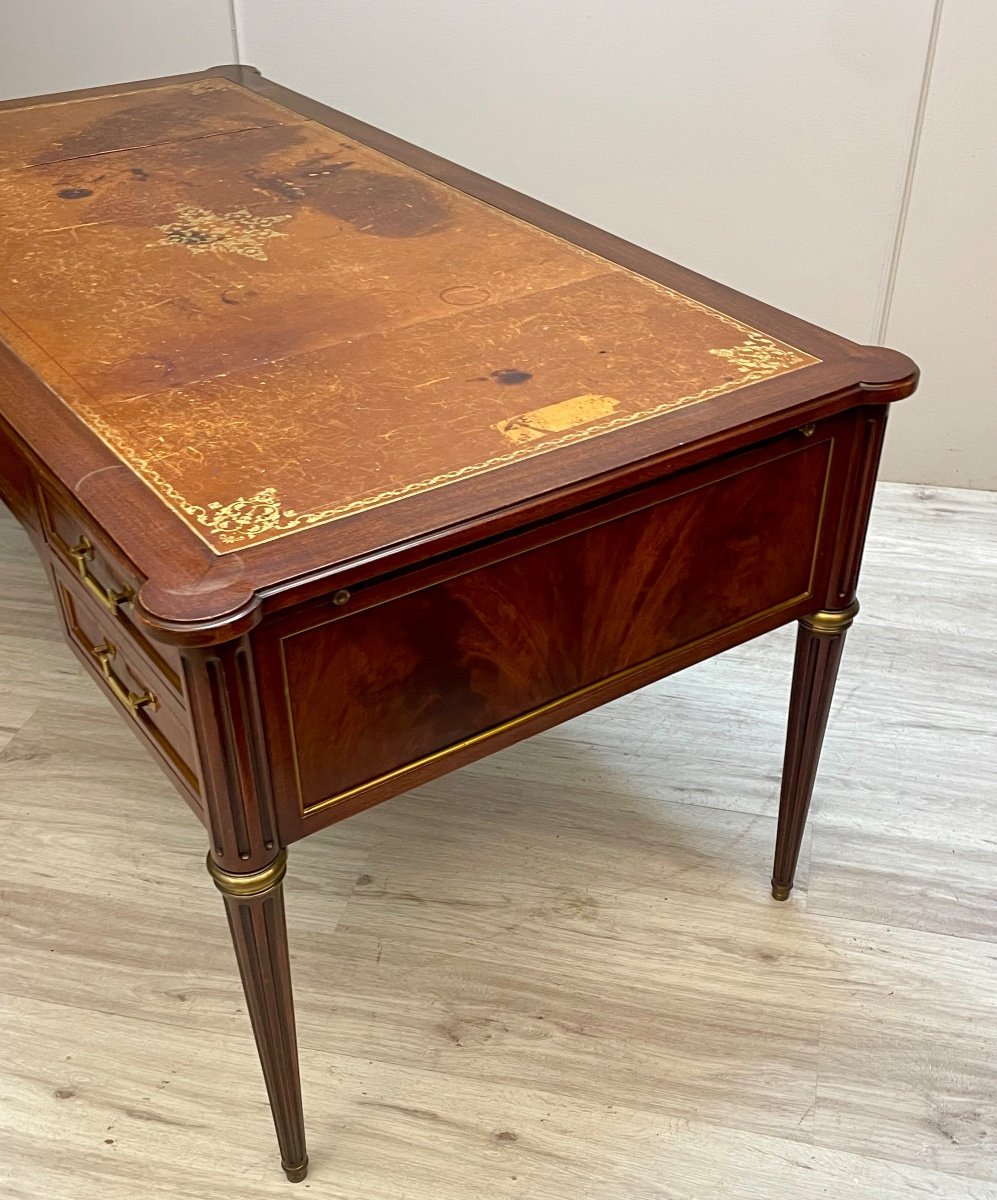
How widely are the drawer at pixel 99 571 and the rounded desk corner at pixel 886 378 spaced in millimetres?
763

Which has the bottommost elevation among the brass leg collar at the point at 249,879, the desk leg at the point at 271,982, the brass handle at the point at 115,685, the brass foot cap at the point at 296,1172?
the brass foot cap at the point at 296,1172

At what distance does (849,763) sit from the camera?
208cm

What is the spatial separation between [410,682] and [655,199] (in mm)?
1754

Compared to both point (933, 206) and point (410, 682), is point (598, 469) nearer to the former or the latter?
point (410, 682)

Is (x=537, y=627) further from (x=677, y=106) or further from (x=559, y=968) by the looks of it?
(x=677, y=106)

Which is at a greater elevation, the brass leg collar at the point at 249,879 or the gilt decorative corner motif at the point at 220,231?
the gilt decorative corner motif at the point at 220,231

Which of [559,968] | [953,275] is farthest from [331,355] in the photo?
[953,275]

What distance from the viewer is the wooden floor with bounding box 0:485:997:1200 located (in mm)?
1512

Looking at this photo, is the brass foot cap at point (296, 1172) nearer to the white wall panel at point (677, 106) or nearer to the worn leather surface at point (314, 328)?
the worn leather surface at point (314, 328)

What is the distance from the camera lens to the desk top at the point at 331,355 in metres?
1.17

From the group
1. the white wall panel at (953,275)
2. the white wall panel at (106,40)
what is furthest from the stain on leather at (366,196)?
the white wall panel at (953,275)

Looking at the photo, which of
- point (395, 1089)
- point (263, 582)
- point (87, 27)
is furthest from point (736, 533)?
point (87, 27)

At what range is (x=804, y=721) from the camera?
1661mm

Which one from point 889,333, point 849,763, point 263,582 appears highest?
point 263,582
